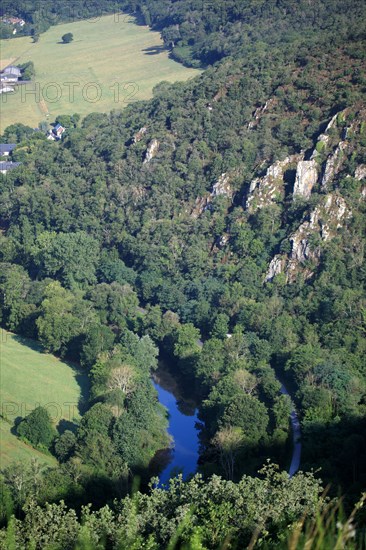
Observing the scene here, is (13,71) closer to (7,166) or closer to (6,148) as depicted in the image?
(6,148)

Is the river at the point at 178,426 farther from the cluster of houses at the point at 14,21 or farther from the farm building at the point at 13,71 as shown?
the cluster of houses at the point at 14,21

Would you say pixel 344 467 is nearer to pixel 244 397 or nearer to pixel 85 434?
pixel 244 397

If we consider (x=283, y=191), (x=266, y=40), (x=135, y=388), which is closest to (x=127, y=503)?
(x=135, y=388)

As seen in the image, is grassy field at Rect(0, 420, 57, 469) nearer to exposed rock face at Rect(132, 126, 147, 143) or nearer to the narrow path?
the narrow path

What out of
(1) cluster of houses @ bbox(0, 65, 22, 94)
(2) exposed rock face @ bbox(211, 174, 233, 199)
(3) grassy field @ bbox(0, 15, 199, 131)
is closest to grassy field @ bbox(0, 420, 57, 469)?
(2) exposed rock face @ bbox(211, 174, 233, 199)

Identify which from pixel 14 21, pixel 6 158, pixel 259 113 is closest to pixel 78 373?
pixel 259 113

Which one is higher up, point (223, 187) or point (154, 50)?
point (154, 50)
